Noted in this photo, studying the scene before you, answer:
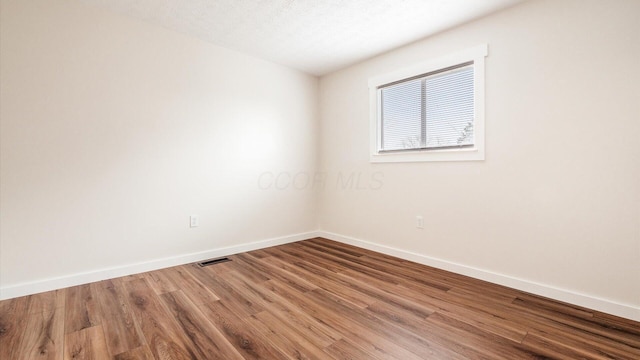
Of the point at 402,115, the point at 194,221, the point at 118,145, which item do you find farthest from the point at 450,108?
the point at 118,145

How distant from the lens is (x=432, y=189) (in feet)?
9.80

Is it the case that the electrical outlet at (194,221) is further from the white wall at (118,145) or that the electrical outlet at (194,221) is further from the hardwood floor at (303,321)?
the hardwood floor at (303,321)

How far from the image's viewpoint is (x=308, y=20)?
2.69 meters

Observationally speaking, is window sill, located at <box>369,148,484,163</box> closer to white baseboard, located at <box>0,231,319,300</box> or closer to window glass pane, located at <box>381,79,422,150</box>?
window glass pane, located at <box>381,79,422,150</box>

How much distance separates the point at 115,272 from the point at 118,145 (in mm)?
1152

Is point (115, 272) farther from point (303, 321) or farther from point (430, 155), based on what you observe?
point (430, 155)

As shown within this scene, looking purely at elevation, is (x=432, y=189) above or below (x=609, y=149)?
below

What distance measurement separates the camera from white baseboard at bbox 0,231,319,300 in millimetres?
2227

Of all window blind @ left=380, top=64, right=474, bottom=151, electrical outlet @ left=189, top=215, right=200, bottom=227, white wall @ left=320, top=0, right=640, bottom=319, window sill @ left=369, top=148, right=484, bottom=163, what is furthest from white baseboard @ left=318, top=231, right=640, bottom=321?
electrical outlet @ left=189, top=215, right=200, bottom=227

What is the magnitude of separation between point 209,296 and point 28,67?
7.43 feet

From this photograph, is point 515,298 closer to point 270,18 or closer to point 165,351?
point 165,351

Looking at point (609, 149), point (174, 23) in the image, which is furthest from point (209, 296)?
point (609, 149)

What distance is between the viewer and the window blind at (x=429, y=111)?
279cm

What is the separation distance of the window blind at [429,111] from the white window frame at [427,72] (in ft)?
0.21
